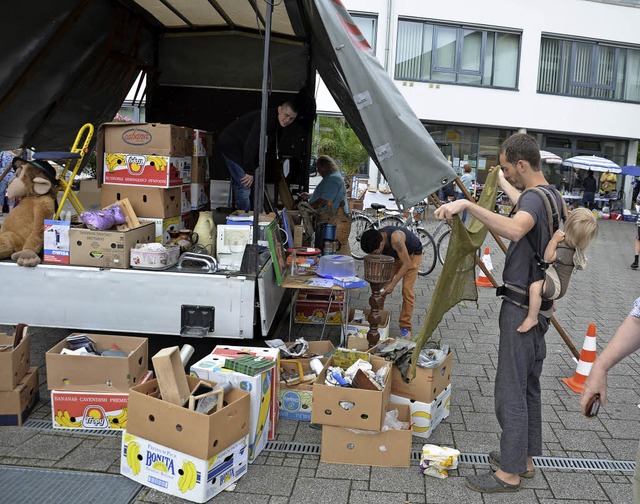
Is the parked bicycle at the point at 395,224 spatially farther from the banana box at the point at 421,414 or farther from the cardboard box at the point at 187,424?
the cardboard box at the point at 187,424

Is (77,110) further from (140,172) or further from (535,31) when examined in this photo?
(535,31)

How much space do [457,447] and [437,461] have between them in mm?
441

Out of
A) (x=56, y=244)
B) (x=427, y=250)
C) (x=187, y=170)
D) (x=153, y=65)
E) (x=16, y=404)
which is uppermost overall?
(x=153, y=65)

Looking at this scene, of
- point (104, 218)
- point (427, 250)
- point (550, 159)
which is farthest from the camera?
point (550, 159)

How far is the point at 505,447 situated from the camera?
3.61 m

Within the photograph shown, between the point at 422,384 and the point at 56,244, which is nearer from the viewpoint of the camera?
the point at 422,384

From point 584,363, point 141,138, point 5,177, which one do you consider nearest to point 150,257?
point 141,138

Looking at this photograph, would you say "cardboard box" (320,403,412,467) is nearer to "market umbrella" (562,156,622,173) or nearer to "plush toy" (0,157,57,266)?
"plush toy" (0,157,57,266)

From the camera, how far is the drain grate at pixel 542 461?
396 cm

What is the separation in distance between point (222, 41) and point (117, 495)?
6.31 meters

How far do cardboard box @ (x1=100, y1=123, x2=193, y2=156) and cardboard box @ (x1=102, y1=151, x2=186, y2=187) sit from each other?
5 centimetres

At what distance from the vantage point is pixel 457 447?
419 centimetres

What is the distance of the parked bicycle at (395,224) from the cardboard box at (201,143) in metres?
3.66

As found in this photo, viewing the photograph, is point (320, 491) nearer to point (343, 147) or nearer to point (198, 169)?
point (198, 169)
